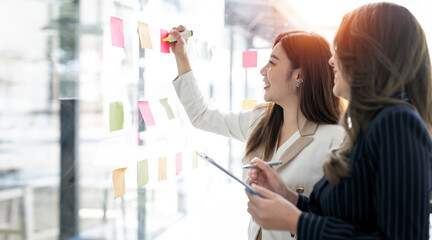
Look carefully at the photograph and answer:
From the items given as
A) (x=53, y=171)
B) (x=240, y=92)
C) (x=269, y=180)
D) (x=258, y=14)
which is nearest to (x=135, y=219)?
(x=53, y=171)

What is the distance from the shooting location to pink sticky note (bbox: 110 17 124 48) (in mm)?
1119

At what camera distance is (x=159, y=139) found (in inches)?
68.2

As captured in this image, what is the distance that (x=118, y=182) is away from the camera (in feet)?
3.98

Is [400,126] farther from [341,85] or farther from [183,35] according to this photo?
[183,35]

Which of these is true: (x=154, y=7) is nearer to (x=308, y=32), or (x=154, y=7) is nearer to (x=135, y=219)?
(x=308, y=32)

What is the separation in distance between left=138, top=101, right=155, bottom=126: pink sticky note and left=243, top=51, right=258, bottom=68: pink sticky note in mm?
996

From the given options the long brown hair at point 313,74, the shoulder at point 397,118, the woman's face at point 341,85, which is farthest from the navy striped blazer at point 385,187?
the long brown hair at point 313,74

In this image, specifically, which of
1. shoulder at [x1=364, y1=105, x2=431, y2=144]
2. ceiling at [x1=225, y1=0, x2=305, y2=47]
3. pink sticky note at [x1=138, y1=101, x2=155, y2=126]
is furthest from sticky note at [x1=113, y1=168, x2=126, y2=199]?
ceiling at [x1=225, y1=0, x2=305, y2=47]

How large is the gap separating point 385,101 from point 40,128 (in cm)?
102

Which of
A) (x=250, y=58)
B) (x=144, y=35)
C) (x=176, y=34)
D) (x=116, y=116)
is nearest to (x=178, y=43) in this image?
(x=176, y=34)

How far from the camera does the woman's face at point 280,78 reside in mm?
1291

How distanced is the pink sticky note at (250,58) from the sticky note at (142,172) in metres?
1.08

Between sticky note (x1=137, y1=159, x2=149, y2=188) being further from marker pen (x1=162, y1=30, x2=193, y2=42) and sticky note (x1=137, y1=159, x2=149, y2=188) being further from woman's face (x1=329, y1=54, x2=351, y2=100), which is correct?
woman's face (x1=329, y1=54, x2=351, y2=100)

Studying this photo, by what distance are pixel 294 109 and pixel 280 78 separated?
135 mm
